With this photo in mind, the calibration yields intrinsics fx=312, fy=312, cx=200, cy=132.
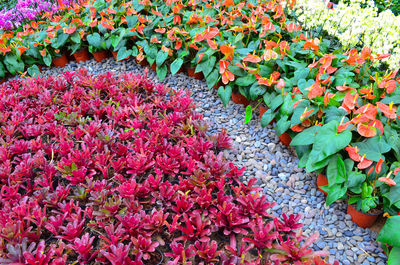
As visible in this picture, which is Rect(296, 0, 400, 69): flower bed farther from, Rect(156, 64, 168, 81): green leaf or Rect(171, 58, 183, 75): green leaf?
Rect(156, 64, 168, 81): green leaf

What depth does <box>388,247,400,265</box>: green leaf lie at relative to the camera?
145 centimetres

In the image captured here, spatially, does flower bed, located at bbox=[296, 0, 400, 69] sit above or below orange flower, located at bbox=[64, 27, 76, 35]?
above

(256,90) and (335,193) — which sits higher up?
(256,90)

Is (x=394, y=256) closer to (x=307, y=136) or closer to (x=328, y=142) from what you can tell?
(x=328, y=142)

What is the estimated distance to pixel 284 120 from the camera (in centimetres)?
205

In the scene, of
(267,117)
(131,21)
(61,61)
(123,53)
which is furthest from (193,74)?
(61,61)

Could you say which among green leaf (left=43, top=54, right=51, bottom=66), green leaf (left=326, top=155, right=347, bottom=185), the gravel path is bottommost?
the gravel path

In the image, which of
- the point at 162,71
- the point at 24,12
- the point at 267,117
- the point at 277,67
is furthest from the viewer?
the point at 24,12

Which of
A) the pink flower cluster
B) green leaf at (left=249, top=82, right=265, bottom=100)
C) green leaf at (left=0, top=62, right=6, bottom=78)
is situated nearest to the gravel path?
green leaf at (left=249, top=82, right=265, bottom=100)

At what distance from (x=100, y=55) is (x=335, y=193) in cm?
277

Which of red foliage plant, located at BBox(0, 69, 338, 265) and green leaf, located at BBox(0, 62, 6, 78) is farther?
green leaf, located at BBox(0, 62, 6, 78)

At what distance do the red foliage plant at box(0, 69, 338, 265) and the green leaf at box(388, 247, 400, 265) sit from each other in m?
0.34

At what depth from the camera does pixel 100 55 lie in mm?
3420

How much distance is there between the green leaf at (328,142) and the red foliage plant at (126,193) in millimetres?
409
